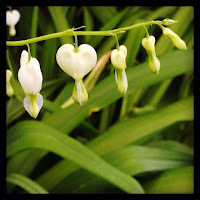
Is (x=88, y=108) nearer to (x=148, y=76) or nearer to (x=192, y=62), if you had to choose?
(x=148, y=76)

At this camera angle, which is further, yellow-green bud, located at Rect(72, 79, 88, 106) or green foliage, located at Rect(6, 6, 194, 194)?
green foliage, located at Rect(6, 6, 194, 194)

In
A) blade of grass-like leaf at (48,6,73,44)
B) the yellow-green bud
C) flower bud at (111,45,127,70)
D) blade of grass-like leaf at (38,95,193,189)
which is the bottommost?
the yellow-green bud

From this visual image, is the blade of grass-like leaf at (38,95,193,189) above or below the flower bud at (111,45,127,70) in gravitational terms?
above

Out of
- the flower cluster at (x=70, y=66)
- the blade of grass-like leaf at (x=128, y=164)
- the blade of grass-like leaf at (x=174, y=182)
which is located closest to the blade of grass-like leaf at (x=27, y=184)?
the blade of grass-like leaf at (x=128, y=164)

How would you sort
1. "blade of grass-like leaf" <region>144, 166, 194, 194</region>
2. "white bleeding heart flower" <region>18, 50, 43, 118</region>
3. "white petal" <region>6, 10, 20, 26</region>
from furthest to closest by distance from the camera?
"white petal" <region>6, 10, 20, 26</region>
"blade of grass-like leaf" <region>144, 166, 194, 194</region>
"white bleeding heart flower" <region>18, 50, 43, 118</region>

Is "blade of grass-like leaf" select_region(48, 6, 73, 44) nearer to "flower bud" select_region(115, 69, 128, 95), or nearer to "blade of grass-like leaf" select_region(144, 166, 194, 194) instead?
"blade of grass-like leaf" select_region(144, 166, 194, 194)

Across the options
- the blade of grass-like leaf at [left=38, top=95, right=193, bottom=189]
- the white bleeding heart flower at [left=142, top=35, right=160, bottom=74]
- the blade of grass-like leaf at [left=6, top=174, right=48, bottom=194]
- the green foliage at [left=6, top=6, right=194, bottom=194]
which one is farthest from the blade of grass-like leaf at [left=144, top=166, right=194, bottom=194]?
the white bleeding heart flower at [left=142, top=35, right=160, bottom=74]

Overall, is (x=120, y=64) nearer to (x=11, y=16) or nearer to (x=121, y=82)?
(x=121, y=82)

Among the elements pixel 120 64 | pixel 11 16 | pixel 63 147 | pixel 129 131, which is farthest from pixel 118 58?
pixel 11 16
